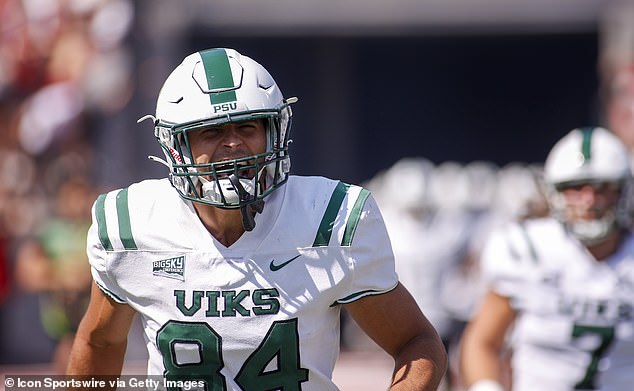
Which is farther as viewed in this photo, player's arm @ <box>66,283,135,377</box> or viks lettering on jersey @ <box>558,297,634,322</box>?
viks lettering on jersey @ <box>558,297,634,322</box>

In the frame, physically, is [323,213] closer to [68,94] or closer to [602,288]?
[602,288]

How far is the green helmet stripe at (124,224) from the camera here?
3.03m

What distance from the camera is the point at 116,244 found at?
9.96 ft

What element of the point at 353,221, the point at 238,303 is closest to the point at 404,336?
the point at 353,221

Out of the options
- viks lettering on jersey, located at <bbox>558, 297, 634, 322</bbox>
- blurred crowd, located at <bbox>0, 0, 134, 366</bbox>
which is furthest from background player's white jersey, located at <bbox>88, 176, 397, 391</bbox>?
blurred crowd, located at <bbox>0, 0, 134, 366</bbox>

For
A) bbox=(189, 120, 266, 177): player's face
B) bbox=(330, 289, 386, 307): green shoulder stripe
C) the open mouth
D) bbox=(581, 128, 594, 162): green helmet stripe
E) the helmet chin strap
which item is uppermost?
bbox=(189, 120, 266, 177): player's face

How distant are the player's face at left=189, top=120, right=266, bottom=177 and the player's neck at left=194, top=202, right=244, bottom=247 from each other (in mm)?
133

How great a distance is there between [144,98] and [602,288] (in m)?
7.81

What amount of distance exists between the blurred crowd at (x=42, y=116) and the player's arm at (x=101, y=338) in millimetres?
5824

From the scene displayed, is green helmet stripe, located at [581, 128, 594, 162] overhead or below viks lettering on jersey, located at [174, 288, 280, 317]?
overhead

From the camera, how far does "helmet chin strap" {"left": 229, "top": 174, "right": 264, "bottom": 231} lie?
2.91 m

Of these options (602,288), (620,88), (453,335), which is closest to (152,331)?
(602,288)

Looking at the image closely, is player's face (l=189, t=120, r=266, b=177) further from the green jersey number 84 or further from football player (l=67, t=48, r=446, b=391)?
the green jersey number 84

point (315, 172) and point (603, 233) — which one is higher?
point (603, 233)
